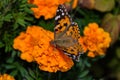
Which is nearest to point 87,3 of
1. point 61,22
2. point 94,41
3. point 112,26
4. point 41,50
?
point 112,26

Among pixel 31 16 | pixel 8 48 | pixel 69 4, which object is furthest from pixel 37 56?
pixel 69 4

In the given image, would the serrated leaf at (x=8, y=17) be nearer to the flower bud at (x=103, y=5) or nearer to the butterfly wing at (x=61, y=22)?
the butterfly wing at (x=61, y=22)

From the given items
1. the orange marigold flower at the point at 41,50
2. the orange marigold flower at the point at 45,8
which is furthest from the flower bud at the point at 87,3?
the orange marigold flower at the point at 41,50

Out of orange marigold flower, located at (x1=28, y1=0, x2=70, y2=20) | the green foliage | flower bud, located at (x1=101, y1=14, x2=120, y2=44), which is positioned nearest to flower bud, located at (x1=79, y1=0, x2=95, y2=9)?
the green foliage

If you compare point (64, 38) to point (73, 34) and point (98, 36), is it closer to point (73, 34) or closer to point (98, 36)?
point (73, 34)

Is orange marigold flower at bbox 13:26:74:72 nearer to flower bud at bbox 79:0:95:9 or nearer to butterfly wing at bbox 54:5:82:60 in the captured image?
butterfly wing at bbox 54:5:82:60

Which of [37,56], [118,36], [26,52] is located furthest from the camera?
[118,36]
